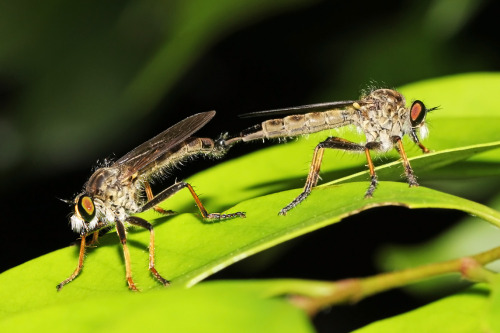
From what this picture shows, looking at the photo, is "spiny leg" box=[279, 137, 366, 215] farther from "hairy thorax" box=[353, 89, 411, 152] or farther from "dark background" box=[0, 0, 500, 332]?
"dark background" box=[0, 0, 500, 332]

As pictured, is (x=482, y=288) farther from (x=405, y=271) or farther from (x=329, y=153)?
(x=329, y=153)

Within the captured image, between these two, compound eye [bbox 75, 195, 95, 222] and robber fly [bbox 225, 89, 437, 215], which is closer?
compound eye [bbox 75, 195, 95, 222]

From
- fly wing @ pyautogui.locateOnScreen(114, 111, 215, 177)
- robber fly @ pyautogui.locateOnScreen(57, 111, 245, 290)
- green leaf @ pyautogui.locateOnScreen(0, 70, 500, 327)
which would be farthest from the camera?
fly wing @ pyautogui.locateOnScreen(114, 111, 215, 177)

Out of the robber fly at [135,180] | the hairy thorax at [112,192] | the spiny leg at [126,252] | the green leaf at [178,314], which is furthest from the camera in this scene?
the hairy thorax at [112,192]

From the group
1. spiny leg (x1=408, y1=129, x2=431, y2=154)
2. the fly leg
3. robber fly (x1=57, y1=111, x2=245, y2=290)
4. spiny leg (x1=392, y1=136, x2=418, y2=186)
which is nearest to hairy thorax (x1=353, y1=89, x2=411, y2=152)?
spiny leg (x1=408, y1=129, x2=431, y2=154)

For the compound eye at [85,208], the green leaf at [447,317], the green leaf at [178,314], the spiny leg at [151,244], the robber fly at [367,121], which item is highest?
the green leaf at [178,314]

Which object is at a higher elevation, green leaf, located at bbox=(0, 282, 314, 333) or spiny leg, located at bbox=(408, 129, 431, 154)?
green leaf, located at bbox=(0, 282, 314, 333)

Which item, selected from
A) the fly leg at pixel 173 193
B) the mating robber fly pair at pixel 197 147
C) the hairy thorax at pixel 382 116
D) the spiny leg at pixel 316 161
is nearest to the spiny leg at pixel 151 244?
the mating robber fly pair at pixel 197 147

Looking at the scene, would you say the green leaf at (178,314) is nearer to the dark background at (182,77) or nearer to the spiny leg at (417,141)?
the spiny leg at (417,141)
